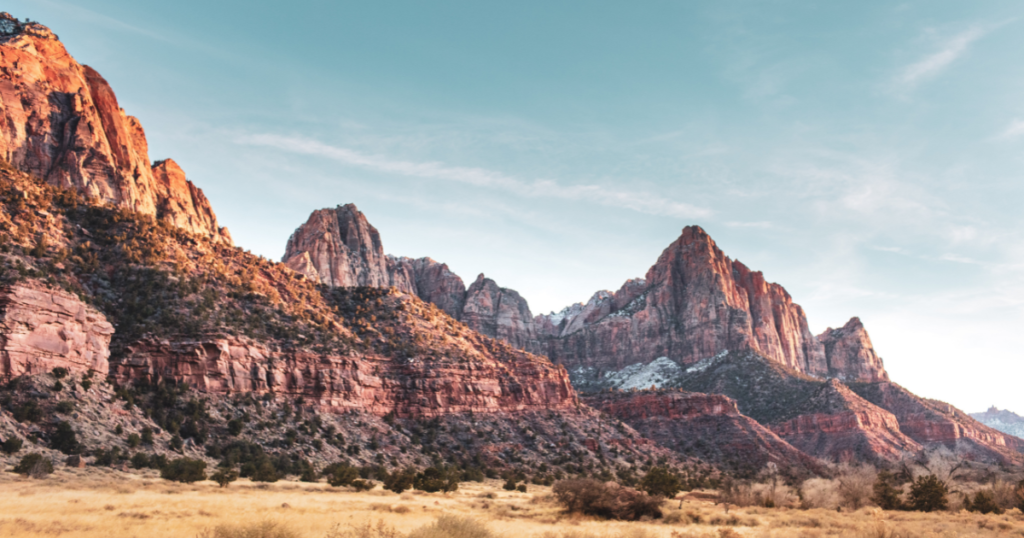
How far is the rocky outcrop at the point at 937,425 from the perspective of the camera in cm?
12462

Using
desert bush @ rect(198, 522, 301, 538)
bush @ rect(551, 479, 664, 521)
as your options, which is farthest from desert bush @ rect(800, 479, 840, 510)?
desert bush @ rect(198, 522, 301, 538)

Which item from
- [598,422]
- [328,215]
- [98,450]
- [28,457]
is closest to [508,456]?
[598,422]

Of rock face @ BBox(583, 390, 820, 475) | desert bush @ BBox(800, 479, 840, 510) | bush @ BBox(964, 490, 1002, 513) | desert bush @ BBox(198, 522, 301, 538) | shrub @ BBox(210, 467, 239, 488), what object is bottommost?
shrub @ BBox(210, 467, 239, 488)

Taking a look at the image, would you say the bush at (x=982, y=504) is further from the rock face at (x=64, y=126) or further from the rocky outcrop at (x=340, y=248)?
the rocky outcrop at (x=340, y=248)

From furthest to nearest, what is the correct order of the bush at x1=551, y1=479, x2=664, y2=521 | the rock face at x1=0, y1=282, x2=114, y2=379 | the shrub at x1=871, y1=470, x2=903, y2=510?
1. the rock face at x1=0, y1=282, x2=114, y2=379
2. the shrub at x1=871, y1=470, x2=903, y2=510
3. the bush at x1=551, y1=479, x2=664, y2=521

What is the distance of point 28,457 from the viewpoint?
34.3 m

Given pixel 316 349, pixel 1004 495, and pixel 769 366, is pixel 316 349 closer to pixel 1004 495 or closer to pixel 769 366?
pixel 1004 495

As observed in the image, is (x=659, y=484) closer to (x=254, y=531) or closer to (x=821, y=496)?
(x=821, y=496)

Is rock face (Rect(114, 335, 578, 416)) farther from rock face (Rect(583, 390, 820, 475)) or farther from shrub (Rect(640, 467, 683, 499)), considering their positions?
shrub (Rect(640, 467, 683, 499))

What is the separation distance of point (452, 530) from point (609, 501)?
17.4 m

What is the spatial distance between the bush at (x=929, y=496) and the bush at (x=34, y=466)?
50.6m

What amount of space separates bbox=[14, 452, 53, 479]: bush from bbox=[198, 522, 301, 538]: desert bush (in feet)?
61.6

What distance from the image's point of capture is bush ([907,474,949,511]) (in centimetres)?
4053

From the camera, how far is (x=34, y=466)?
108 feet
